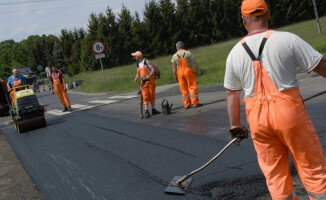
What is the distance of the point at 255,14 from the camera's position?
8.89ft

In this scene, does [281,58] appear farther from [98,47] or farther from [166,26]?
[166,26]

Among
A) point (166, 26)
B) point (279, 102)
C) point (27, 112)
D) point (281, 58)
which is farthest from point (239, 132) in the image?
point (166, 26)

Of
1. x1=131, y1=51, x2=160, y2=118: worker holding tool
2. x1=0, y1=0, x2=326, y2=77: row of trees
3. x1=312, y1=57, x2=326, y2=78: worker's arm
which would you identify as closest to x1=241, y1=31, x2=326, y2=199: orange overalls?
x1=312, y1=57, x2=326, y2=78: worker's arm

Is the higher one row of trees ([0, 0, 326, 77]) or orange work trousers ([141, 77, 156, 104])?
row of trees ([0, 0, 326, 77])

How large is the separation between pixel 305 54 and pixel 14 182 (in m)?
5.27

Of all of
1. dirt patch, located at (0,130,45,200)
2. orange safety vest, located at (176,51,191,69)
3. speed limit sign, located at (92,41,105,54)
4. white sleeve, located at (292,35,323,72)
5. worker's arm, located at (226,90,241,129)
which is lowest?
dirt patch, located at (0,130,45,200)

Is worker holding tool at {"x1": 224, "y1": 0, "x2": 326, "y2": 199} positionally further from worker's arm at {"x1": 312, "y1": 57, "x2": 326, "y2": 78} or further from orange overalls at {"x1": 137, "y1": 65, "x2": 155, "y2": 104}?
orange overalls at {"x1": 137, "y1": 65, "x2": 155, "y2": 104}

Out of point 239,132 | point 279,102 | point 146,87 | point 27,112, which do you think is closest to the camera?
point 279,102

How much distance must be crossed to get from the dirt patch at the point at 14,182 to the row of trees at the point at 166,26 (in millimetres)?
41765

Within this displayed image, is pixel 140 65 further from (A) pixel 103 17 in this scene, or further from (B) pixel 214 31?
(B) pixel 214 31

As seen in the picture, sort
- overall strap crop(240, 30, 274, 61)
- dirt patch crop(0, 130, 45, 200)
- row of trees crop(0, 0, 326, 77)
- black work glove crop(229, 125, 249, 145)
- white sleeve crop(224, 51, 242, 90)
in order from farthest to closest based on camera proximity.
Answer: row of trees crop(0, 0, 326, 77)
dirt patch crop(0, 130, 45, 200)
black work glove crop(229, 125, 249, 145)
white sleeve crop(224, 51, 242, 90)
overall strap crop(240, 30, 274, 61)

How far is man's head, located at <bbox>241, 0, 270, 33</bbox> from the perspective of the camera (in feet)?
8.80

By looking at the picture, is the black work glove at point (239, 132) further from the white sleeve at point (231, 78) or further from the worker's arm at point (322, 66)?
the worker's arm at point (322, 66)

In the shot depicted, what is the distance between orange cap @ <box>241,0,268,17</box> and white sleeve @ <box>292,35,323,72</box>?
1.13 ft
